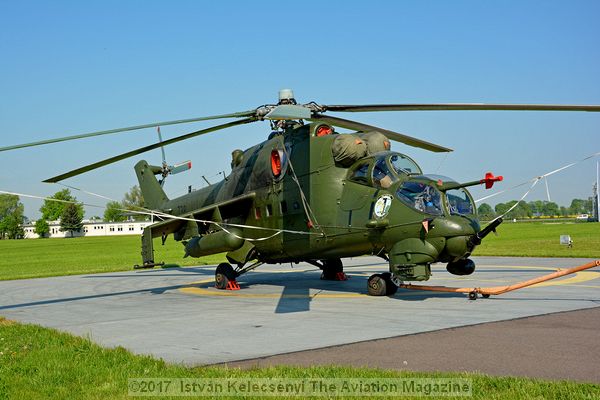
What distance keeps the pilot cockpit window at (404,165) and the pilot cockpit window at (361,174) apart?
2.16 ft

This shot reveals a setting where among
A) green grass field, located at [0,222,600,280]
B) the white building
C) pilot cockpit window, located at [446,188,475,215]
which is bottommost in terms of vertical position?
green grass field, located at [0,222,600,280]

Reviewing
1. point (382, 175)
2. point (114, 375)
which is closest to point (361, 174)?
point (382, 175)

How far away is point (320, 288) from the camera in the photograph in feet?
57.0

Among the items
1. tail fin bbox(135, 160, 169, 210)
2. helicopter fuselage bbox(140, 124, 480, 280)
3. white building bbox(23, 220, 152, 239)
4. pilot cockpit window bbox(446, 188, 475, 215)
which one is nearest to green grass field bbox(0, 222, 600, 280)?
tail fin bbox(135, 160, 169, 210)

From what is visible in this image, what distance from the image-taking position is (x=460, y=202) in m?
13.3

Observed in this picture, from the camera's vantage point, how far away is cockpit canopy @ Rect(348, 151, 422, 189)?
1396 cm

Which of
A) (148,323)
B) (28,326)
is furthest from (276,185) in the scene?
(28,326)

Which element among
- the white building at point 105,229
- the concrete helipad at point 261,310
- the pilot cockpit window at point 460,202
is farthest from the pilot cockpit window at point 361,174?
the white building at point 105,229

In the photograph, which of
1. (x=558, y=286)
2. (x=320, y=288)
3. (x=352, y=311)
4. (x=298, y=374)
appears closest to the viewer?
(x=298, y=374)

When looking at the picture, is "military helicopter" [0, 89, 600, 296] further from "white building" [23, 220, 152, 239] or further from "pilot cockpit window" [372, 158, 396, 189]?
"white building" [23, 220, 152, 239]

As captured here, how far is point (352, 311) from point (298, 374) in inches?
226

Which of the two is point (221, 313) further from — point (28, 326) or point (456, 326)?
point (456, 326)

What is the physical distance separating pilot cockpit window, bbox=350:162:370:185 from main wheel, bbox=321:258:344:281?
17.6 ft

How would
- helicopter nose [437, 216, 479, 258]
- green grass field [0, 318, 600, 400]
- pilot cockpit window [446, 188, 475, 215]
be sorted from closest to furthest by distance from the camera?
green grass field [0, 318, 600, 400]
helicopter nose [437, 216, 479, 258]
pilot cockpit window [446, 188, 475, 215]
